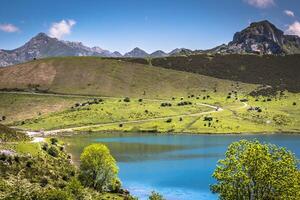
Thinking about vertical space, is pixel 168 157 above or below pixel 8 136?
below

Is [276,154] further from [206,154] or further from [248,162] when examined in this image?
[206,154]

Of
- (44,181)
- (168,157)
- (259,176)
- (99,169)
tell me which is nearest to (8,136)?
(99,169)

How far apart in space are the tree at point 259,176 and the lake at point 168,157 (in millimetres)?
48827

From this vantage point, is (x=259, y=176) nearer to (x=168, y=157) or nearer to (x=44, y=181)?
(x=44, y=181)

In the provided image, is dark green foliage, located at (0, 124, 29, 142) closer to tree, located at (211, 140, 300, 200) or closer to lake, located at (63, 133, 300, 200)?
lake, located at (63, 133, 300, 200)

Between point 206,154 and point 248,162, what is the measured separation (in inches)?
4135

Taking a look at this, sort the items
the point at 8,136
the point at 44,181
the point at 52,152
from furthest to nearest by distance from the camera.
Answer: the point at 8,136
the point at 52,152
the point at 44,181

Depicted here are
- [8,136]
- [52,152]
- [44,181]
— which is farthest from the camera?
[8,136]

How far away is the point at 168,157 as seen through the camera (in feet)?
470

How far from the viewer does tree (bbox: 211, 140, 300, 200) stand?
42.8 metres

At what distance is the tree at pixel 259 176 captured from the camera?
42844 millimetres

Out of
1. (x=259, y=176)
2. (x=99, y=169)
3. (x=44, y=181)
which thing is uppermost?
(x=259, y=176)

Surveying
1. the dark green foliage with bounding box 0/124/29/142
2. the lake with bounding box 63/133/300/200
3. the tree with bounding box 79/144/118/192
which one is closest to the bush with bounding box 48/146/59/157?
the tree with bounding box 79/144/118/192

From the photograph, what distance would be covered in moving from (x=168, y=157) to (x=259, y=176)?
100324 mm
